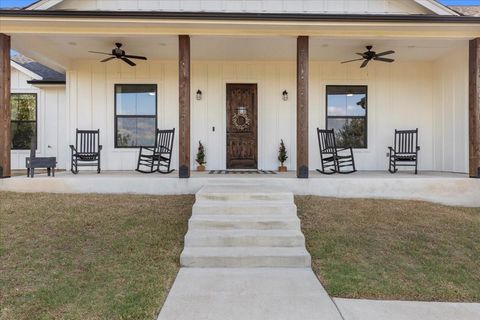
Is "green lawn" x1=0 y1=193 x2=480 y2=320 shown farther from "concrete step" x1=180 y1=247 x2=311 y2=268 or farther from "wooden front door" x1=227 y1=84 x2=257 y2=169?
"wooden front door" x1=227 y1=84 x2=257 y2=169

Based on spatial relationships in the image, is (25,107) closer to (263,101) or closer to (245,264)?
(263,101)

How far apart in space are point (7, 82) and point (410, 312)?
6.57 meters

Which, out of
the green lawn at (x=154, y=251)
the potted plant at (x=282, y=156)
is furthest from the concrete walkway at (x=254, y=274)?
the potted plant at (x=282, y=156)

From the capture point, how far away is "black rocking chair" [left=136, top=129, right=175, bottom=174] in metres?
7.32

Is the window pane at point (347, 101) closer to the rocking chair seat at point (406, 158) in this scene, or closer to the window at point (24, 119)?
the rocking chair seat at point (406, 158)

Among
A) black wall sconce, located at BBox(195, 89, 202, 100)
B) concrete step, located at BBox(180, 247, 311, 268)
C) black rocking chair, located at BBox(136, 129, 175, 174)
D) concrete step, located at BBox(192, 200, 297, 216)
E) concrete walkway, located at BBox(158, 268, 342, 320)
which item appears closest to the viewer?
concrete walkway, located at BBox(158, 268, 342, 320)

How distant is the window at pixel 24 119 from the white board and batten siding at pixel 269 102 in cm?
173

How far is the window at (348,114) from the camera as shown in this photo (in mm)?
8305

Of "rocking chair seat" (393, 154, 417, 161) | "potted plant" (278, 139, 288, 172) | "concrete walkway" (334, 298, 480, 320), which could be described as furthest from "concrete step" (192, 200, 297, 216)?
"rocking chair seat" (393, 154, 417, 161)

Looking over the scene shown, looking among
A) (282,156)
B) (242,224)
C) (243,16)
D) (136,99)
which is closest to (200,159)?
(282,156)

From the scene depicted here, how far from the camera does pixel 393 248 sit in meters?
3.84

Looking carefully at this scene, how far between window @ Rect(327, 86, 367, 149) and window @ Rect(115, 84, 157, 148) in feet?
14.0

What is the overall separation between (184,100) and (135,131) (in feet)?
9.68

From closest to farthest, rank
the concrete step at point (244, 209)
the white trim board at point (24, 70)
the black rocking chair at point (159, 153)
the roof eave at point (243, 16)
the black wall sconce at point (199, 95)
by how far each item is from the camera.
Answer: the concrete step at point (244, 209) → the roof eave at point (243, 16) → the black rocking chair at point (159, 153) → the black wall sconce at point (199, 95) → the white trim board at point (24, 70)
